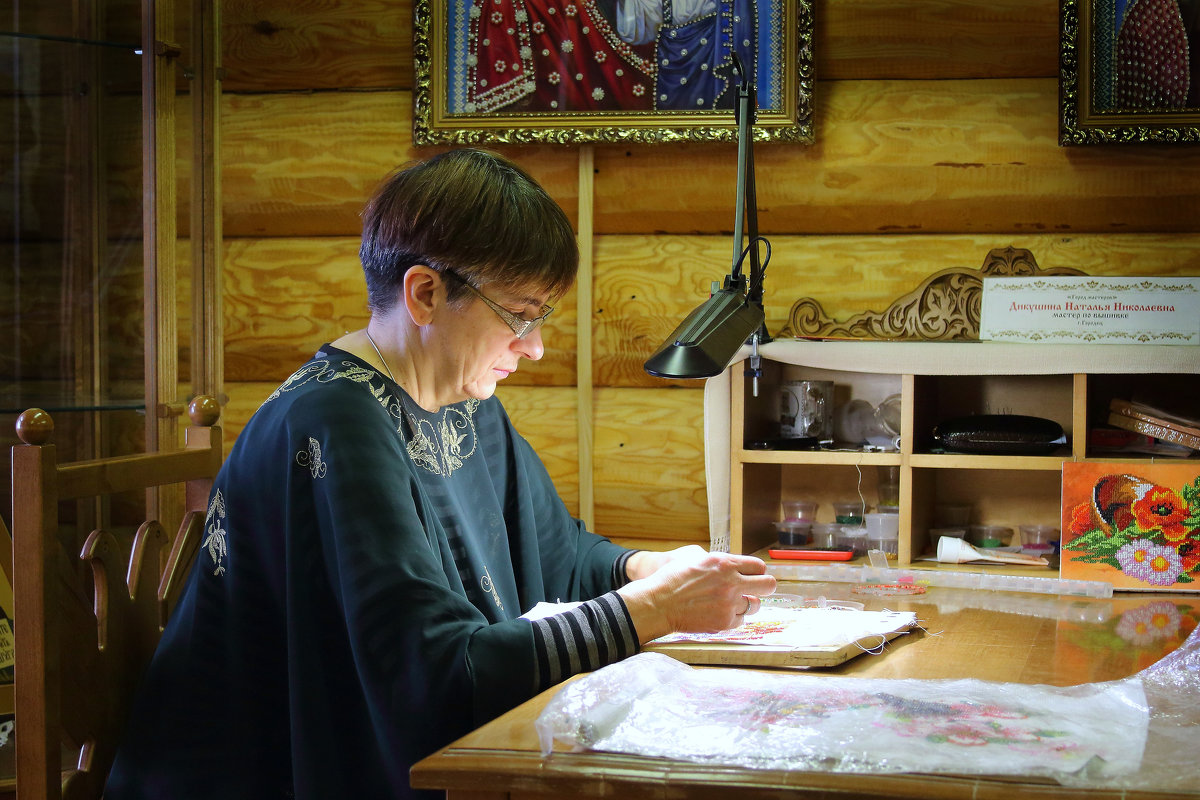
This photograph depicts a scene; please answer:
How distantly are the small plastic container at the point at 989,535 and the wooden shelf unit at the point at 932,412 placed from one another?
0.04 m

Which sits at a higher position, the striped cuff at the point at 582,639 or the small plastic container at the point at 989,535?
the striped cuff at the point at 582,639

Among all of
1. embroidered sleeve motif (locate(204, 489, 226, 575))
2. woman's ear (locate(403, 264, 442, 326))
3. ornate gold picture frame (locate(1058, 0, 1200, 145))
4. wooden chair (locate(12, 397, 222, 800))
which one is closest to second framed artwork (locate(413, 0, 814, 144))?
ornate gold picture frame (locate(1058, 0, 1200, 145))

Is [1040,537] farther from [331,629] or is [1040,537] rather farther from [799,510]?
[331,629]

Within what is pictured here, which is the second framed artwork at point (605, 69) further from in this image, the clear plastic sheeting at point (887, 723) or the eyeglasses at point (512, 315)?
the clear plastic sheeting at point (887, 723)

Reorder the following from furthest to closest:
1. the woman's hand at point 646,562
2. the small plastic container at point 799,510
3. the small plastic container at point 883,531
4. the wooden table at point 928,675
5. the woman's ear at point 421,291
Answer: the small plastic container at point 799,510 < the small plastic container at point 883,531 < the woman's hand at point 646,562 < the woman's ear at point 421,291 < the wooden table at point 928,675

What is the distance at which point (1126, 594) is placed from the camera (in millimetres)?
2082

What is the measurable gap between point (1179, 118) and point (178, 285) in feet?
6.96

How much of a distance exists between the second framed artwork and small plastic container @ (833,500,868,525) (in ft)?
2.71

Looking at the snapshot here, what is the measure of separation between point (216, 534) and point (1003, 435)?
5.06ft

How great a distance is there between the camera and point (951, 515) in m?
2.53

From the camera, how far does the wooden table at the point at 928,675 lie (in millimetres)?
984

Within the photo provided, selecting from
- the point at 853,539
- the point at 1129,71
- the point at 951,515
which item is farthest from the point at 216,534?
the point at 1129,71

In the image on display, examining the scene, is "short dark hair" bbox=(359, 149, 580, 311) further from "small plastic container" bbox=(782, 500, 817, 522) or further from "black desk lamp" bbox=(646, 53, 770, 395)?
"small plastic container" bbox=(782, 500, 817, 522)

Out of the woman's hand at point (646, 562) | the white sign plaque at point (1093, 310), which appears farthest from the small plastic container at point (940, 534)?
the woman's hand at point (646, 562)
